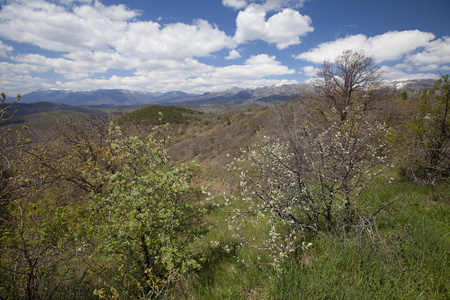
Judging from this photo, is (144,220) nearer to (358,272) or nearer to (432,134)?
(358,272)

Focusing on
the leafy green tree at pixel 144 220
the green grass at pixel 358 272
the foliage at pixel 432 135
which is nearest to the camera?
the green grass at pixel 358 272

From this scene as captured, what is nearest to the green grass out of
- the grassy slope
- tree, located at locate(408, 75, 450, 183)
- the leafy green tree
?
the grassy slope

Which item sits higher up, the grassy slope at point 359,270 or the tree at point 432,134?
the tree at point 432,134

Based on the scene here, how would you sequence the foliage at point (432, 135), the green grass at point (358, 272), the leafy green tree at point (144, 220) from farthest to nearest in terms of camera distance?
the foliage at point (432, 135), the leafy green tree at point (144, 220), the green grass at point (358, 272)

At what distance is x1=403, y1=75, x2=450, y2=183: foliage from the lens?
19.4ft

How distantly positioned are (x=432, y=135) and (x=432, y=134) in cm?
4

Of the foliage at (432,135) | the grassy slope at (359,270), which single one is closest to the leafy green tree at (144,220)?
the grassy slope at (359,270)

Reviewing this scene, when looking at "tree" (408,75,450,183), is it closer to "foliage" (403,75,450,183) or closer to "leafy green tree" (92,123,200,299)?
"foliage" (403,75,450,183)

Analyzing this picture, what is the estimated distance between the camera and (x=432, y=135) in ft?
20.5

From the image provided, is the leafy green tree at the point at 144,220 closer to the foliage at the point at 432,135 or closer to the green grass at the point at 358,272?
the green grass at the point at 358,272

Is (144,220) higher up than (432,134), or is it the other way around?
(432,134)

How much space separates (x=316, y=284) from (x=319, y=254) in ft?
2.70

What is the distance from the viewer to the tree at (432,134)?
5.91 metres

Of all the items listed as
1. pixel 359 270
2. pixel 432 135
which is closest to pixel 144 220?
pixel 359 270
